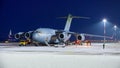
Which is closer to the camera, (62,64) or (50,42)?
(62,64)

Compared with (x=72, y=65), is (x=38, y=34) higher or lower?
higher

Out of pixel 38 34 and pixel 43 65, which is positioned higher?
pixel 38 34

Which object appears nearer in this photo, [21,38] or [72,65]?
[72,65]

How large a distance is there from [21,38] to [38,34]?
516 cm

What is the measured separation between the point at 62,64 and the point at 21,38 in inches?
1189

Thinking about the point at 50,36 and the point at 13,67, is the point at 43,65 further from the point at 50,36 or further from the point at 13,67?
the point at 50,36

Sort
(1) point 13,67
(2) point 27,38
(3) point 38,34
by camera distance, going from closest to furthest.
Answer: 1. (1) point 13,67
2. (3) point 38,34
3. (2) point 27,38

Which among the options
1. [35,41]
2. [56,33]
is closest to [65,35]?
[56,33]

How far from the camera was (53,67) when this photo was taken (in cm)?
1282

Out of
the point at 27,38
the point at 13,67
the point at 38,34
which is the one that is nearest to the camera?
the point at 13,67

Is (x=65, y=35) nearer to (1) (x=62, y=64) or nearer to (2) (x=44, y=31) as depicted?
(2) (x=44, y=31)

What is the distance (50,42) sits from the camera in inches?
1654

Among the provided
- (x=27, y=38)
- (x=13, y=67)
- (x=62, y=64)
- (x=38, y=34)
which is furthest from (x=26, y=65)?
(x=27, y=38)

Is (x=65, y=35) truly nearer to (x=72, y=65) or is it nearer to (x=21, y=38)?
(x=21, y=38)
